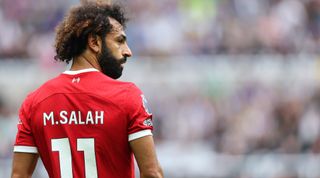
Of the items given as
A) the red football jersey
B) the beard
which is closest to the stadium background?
the beard

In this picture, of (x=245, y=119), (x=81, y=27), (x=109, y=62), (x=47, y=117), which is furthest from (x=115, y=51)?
(x=245, y=119)

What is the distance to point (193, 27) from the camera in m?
16.4

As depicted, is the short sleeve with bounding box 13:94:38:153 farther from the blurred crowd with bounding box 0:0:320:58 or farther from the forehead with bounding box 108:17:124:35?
the blurred crowd with bounding box 0:0:320:58

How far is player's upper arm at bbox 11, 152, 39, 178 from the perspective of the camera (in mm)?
5637

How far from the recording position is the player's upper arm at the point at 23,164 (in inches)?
222

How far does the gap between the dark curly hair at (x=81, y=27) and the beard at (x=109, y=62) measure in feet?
0.26

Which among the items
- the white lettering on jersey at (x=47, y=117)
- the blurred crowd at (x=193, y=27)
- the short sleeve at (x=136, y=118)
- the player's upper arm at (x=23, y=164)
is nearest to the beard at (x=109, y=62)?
the short sleeve at (x=136, y=118)

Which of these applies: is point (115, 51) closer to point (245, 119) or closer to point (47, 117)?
point (47, 117)

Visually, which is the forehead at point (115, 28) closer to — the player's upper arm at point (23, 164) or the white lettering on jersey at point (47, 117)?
the white lettering on jersey at point (47, 117)

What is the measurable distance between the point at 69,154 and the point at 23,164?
0.97 feet

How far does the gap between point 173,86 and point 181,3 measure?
1.57m

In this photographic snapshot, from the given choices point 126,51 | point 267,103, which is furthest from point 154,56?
point 126,51

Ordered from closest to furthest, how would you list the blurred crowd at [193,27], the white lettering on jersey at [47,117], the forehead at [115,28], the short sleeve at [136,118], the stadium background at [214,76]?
the short sleeve at [136,118], the white lettering on jersey at [47,117], the forehead at [115,28], the stadium background at [214,76], the blurred crowd at [193,27]

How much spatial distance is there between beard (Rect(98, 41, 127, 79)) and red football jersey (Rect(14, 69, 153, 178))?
7cm
